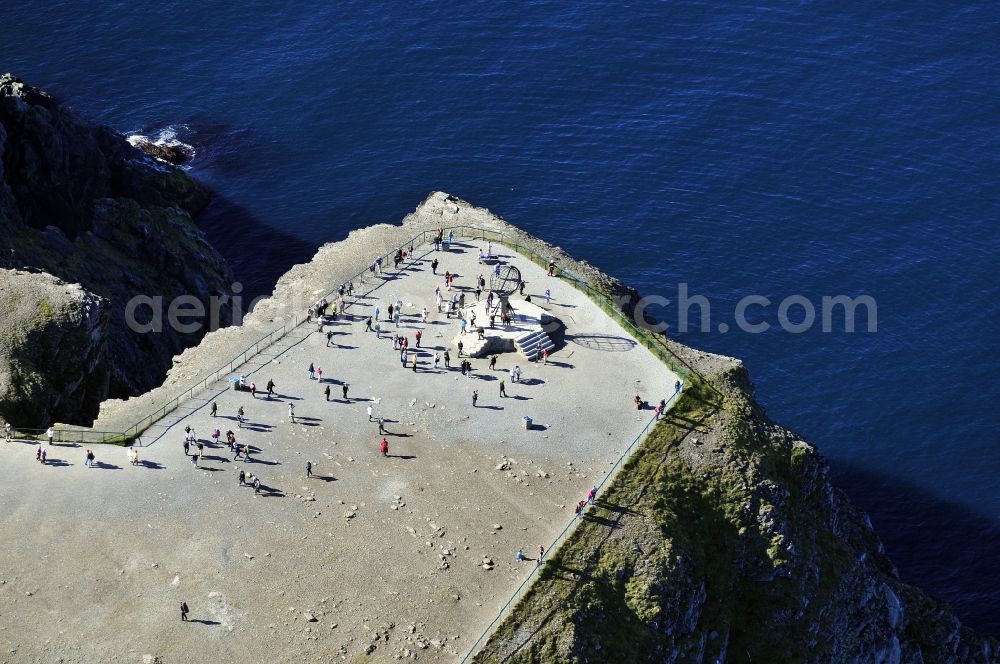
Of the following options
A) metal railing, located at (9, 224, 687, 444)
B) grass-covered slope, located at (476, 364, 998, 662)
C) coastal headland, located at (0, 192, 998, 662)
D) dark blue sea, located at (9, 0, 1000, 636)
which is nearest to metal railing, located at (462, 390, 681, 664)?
coastal headland, located at (0, 192, 998, 662)

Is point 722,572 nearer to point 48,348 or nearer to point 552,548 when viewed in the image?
point 552,548

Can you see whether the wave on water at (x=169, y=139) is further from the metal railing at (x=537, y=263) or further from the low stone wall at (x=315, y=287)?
the metal railing at (x=537, y=263)

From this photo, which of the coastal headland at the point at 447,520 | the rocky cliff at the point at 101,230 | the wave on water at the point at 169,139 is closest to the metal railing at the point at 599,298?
the coastal headland at the point at 447,520

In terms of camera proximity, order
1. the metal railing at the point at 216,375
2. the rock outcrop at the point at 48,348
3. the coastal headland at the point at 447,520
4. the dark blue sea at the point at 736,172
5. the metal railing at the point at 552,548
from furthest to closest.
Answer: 1. the dark blue sea at the point at 736,172
2. the rock outcrop at the point at 48,348
3. the metal railing at the point at 216,375
4. the coastal headland at the point at 447,520
5. the metal railing at the point at 552,548

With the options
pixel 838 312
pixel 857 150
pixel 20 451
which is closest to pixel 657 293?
pixel 838 312

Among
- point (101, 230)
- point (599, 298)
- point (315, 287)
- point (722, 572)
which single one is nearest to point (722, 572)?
point (722, 572)

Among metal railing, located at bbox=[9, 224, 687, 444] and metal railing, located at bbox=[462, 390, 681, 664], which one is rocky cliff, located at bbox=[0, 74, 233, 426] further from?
metal railing, located at bbox=[462, 390, 681, 664]
